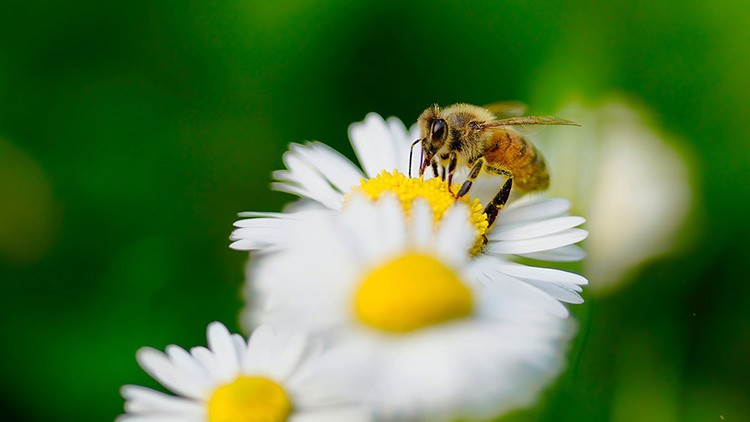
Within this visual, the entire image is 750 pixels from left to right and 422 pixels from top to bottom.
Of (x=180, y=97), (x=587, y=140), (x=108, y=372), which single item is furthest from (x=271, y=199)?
(x=587, y=140)

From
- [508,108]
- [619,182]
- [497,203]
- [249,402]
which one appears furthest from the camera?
[619,182]

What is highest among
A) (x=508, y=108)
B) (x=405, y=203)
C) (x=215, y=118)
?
(x=215, y=118)

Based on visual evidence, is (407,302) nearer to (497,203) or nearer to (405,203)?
(405,203)

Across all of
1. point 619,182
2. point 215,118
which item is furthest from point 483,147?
point 215,118

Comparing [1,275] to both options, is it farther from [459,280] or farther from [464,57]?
[459,280]

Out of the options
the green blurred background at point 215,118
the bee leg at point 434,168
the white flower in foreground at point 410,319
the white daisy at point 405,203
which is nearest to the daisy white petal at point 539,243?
the white daisy at point 405,203

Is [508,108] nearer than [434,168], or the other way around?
[434,168]

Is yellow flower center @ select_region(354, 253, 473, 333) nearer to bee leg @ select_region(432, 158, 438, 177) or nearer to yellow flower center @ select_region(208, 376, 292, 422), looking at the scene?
yellow flower center @ select_region(208, 376, 292, 422)

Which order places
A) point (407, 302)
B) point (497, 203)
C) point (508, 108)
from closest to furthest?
point (407, 302) < point (497, 203) < point (508, 108)
